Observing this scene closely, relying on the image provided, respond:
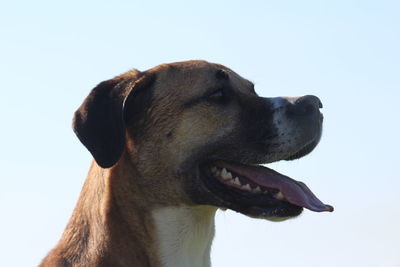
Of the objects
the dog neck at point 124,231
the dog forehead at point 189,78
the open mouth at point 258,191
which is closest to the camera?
the dog neck at point 124,231

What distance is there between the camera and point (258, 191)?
529 cm

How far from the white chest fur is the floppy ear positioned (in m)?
0.54

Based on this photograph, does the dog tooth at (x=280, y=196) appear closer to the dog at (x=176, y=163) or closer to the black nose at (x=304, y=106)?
the dog at (x=176, y=163)

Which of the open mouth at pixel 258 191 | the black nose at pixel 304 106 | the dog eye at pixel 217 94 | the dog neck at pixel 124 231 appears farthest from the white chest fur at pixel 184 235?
the black nose at pixel 304 106

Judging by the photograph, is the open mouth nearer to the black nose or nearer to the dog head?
the dog head

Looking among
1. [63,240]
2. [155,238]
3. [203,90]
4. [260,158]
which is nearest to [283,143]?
[260,158]

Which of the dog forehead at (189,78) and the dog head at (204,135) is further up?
the dog forehead at (189,78)

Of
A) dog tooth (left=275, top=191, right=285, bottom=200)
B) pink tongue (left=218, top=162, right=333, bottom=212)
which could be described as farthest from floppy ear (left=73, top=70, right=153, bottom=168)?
dog tooth (left=275, top=191, right=285, bottom=200)

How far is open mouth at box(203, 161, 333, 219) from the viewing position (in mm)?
5230

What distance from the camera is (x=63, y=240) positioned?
5219 mm

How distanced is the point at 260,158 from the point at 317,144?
1.65 feet

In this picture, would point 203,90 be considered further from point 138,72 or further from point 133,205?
point 133,205

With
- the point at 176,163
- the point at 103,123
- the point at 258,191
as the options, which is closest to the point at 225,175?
the point at 258,191

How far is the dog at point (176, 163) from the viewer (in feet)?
16.6
